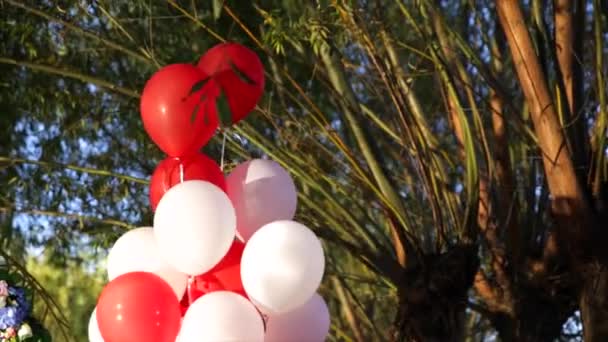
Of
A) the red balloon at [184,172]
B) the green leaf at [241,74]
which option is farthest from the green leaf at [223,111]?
the red balloon at [184,172]

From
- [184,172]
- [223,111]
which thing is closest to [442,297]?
[184,172]

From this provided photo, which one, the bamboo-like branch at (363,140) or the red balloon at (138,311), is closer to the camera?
the red balloon at (138,311)

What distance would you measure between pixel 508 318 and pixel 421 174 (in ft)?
2.26

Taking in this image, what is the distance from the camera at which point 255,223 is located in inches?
136

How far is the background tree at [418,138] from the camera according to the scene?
3.93m

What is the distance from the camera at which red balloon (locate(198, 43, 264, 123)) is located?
3.29m

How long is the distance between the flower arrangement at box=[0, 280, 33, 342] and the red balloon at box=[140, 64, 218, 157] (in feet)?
2.73

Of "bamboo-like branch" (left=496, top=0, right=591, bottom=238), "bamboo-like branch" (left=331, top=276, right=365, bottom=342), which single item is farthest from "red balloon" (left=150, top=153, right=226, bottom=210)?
"bamboo-like branch" (left=331, top=276, right=365, bottom=342)

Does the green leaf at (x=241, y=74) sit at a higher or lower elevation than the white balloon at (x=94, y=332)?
higher

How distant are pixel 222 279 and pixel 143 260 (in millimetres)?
302

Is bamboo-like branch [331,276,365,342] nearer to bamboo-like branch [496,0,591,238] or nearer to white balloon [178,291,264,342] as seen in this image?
bamboo-like branch [496,0,591,238]

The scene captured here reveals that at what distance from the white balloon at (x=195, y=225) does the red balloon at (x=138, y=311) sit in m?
0.11

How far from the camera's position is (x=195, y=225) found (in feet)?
10.5

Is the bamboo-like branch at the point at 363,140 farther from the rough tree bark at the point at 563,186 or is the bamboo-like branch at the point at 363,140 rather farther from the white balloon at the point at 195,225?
the white balloon at the point at 195,225
